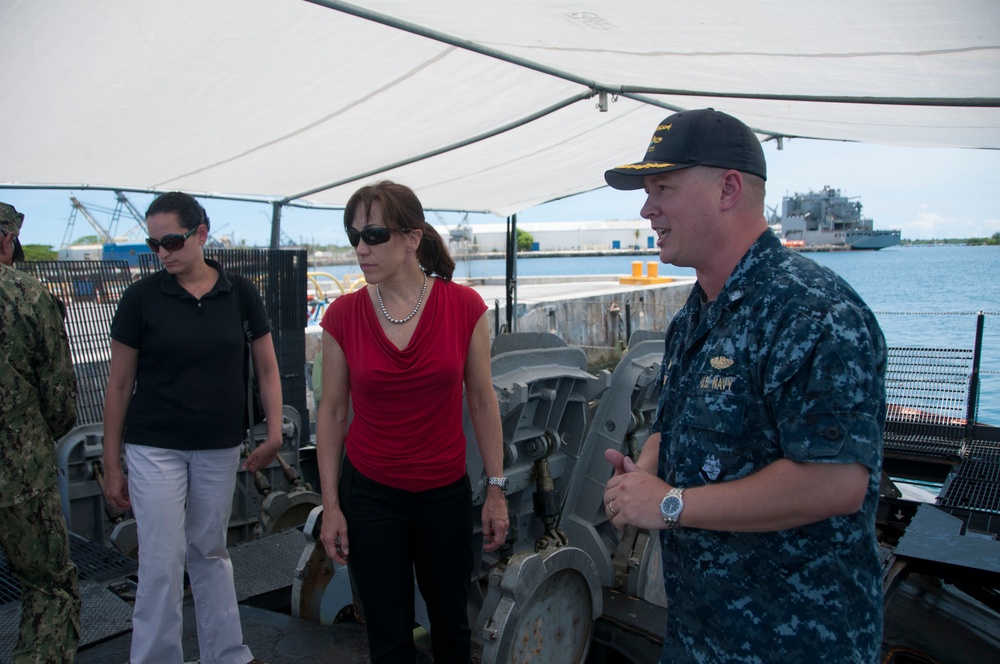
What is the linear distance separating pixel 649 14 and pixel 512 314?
21.3ft

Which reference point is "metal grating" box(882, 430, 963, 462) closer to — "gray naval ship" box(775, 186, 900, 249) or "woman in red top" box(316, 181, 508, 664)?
"woman in red top" box(316, 181, 508, 664)

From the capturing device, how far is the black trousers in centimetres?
240

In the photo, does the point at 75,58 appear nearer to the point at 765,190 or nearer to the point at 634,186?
the point at 634,186

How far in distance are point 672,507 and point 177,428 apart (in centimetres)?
A: 212

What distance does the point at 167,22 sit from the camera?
395 centimetres

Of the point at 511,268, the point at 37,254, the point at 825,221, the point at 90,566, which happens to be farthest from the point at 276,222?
the point at 825,221

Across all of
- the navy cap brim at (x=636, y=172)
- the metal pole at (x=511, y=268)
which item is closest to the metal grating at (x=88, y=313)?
the navy cap brim at (x=636, y=172)

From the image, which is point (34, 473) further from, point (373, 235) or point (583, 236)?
point (583, 236)

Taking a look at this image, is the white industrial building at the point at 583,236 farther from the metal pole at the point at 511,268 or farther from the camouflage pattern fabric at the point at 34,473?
the camouflage pattern fabric at the point at 34,473

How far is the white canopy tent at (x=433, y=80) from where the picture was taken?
3807mm

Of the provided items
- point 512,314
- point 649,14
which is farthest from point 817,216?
point 649,14

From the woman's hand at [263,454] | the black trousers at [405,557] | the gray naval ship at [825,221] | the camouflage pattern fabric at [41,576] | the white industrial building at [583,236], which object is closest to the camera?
the black trousers at [405,557]

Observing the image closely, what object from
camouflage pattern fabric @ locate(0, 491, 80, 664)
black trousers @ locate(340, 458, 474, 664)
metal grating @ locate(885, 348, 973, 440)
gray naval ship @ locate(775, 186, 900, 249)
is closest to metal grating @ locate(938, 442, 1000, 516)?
metal grating @ locate(885, 348, 973, 440)

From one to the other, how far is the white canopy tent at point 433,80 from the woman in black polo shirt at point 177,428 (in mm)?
1711
